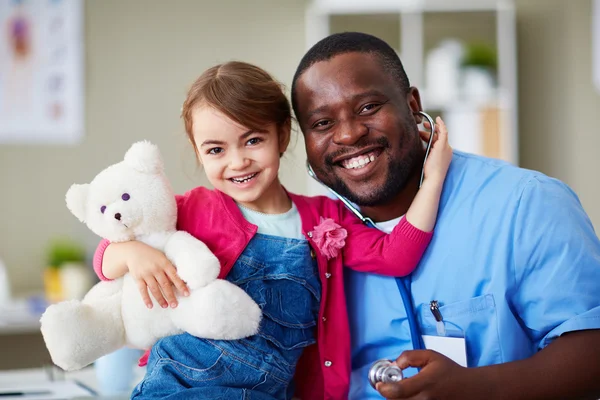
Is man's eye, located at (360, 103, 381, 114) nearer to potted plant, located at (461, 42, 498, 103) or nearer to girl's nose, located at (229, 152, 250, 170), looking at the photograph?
girl's nose, located at (229, 152, 250, 170)

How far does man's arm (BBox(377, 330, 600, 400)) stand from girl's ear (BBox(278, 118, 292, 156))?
556 millimetres

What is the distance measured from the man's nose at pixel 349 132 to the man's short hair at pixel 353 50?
0.42 feet

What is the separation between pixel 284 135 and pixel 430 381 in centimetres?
62

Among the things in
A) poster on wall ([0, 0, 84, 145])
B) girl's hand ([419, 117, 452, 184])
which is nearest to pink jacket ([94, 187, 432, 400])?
girl's hand ([419, 117, 452, 184])

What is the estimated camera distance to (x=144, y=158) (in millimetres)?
1249

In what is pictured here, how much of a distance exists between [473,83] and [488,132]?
266mm

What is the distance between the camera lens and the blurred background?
3.49 metres

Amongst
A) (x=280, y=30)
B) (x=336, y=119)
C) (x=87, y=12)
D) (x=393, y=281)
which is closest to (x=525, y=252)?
(x=393, y=281)

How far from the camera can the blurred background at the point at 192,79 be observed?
3494mm

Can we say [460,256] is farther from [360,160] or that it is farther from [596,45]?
[596,45]

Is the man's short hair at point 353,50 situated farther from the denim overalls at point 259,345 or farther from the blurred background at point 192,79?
the blurred background at point 192,79

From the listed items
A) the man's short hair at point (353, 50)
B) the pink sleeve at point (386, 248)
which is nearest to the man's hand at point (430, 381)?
the pink sleeve at point (386, 248)

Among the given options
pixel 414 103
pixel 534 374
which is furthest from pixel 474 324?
pixel 414 103

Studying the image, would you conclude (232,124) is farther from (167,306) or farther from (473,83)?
(473,83)
